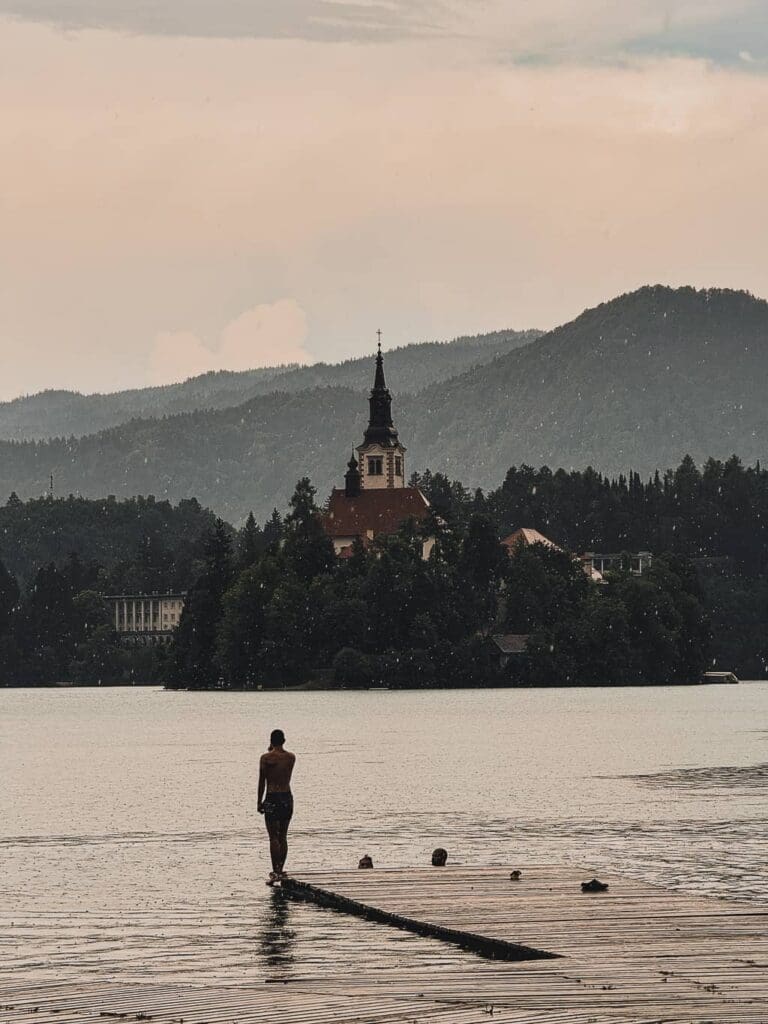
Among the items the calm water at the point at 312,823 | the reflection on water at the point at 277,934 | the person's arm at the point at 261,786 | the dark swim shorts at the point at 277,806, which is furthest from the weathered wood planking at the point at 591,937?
the person's arm at the point at 261,786

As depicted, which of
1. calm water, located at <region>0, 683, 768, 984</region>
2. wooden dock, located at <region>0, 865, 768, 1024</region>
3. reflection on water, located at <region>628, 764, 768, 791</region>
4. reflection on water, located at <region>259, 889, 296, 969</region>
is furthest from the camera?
reflection on water, located at <region>628, 764, 768, 791</region>

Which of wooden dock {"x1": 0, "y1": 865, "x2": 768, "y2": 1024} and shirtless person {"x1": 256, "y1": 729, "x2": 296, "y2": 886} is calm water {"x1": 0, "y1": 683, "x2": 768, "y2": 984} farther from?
shirtless person {"x1": 256, "y1": 729, "x2": 296, "y2": 886}

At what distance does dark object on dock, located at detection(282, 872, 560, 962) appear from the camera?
2836 cm

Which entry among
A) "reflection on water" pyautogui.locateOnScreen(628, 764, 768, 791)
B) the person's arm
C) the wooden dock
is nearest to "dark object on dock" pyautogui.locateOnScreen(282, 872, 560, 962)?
the wooden dock

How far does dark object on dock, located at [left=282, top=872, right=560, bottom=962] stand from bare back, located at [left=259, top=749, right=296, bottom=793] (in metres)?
1.77

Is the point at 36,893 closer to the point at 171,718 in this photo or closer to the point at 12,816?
the point at 12,816

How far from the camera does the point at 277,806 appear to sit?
4003cm

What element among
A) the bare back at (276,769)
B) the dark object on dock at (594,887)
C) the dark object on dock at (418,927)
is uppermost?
the bare back at (276,769)

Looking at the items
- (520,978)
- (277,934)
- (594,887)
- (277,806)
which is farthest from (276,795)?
(520,978)

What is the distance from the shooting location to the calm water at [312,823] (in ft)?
109

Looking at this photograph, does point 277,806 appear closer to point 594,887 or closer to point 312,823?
point 594,887

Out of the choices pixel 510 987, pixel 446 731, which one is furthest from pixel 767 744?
pixel 510 987

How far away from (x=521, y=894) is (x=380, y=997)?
914cm

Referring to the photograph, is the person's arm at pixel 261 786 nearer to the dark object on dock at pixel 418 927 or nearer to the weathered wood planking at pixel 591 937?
the dark object on dock at pixel 418 927
